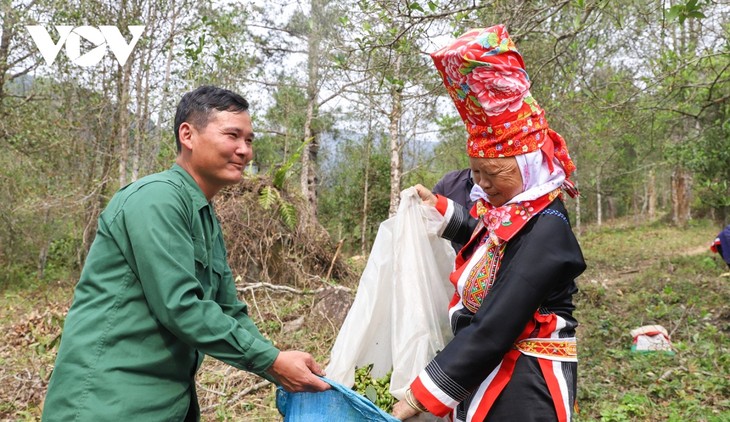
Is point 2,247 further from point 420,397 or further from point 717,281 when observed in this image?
point 717,281

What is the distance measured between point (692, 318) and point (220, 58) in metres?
7.74

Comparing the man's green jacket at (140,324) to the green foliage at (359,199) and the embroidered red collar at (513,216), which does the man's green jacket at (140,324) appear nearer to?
the embroidered red collar at (513,216)

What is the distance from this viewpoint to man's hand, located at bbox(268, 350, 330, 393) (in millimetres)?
1638

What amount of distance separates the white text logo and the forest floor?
4.14 m

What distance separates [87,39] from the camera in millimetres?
9062

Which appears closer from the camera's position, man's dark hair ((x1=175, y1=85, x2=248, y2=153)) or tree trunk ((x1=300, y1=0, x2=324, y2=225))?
man's dark hair ((x1=175, y1=85, x2=248, y2=153))

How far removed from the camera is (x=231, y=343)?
5.02 ft

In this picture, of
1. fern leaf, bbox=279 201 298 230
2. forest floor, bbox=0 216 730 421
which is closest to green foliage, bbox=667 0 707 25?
forest floor, bbox=0 216 730 421

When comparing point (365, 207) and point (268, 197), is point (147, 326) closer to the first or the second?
point (268, 197)

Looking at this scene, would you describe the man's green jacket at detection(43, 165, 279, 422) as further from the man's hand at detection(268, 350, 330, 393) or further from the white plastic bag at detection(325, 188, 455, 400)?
the white plastic bag at detection(325, 188, 455, 400)

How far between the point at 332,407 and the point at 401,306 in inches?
19.7

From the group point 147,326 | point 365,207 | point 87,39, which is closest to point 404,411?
point 147,326

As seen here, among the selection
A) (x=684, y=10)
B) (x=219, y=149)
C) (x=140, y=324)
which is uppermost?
(x=684, y=10)

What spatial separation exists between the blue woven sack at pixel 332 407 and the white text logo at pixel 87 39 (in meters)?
7.47
